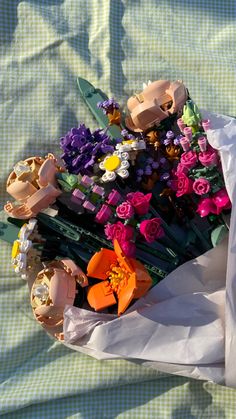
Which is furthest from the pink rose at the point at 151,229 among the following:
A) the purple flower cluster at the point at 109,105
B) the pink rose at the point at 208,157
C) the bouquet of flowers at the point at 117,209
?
the purple flower cluster at the point at 109,105

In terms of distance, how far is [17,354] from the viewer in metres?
0.81

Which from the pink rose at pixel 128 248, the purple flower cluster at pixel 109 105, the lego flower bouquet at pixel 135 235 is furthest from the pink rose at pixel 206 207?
the purple flower cluster at pixel 109 105

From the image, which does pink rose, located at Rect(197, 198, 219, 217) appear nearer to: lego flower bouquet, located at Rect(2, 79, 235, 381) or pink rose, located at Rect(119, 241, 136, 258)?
lego flower bouquet, located at Rect(2, 79, 235, 381)

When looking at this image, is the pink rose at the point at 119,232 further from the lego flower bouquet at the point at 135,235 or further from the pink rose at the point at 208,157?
the pink rose at the point at 208,157

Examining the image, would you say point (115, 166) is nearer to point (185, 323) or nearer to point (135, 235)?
point (135, 235)

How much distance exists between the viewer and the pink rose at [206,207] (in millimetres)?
720

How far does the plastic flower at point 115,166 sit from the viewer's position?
73 cm

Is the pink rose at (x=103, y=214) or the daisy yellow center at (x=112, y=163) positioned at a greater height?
the daisy yellow center at (x=112, y=163)

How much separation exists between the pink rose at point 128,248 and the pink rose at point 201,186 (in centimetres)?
12

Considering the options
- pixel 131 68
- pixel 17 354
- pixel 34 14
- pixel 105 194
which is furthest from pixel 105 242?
pixel 34 14

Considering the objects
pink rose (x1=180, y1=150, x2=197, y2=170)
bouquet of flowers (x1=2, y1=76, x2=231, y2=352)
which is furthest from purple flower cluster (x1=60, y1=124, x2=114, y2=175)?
pink rose (x1=180, y1=150, x2=197, y2=170)

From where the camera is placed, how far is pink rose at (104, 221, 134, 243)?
70cm

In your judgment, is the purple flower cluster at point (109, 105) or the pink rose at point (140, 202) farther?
the purple flower cluster at point (109, 105)

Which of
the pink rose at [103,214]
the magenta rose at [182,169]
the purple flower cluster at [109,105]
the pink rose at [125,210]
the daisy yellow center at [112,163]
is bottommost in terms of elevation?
the pink rose at [103,214]
